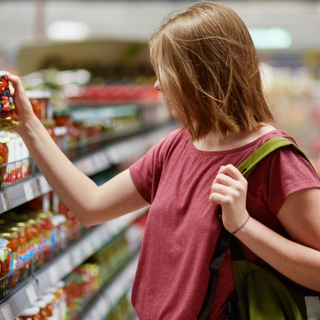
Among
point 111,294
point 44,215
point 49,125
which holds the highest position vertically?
point 49,125

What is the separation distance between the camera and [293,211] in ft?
3.30

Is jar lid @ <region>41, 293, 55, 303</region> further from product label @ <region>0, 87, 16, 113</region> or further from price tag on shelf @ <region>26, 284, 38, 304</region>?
product label @ <region>0, 87, 16, 113</region>

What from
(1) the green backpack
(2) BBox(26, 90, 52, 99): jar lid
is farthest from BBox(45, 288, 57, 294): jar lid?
(1) the green backpack

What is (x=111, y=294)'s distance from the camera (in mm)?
2623

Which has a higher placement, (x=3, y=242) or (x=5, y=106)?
(x=5, y=106)

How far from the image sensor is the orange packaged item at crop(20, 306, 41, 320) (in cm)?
145

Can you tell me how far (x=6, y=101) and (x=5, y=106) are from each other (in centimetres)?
1

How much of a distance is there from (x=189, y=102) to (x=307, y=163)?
0.32m

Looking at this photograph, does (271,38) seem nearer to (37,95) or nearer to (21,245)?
(37,95)

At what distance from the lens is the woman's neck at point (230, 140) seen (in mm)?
1131

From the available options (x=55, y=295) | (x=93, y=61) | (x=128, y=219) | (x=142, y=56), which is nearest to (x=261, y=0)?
(x=142, y=56)

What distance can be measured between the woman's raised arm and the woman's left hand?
0.41m

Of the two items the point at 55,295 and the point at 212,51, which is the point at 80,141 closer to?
the point at 55,295

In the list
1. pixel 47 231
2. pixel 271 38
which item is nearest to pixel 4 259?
pixel 47 231
